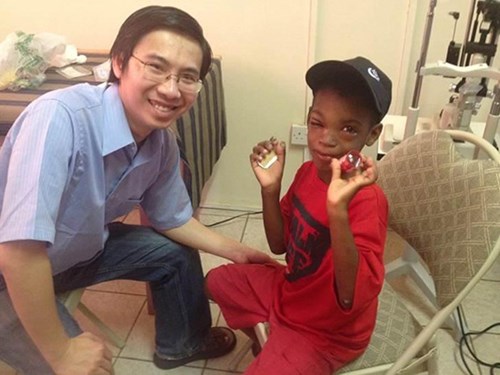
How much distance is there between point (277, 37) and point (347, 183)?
116 centimetres

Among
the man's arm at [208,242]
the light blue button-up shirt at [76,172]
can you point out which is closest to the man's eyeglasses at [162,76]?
the light blue button-up shirt at [76,172]

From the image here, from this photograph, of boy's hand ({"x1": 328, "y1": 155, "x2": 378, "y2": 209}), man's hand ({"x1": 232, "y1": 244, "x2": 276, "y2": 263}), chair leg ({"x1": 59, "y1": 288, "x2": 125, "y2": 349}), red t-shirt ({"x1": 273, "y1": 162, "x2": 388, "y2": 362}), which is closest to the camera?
boy's hand ({"x1": 328, "y1": 155, "x2": 378, "y2": 209})

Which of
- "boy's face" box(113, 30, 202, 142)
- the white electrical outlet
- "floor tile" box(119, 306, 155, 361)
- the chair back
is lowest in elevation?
"floor tile" box(119, 306, 155, 361)

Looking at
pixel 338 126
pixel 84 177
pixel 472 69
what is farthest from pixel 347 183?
pixel 472 69

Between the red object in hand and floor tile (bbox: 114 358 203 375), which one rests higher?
the red object in hand

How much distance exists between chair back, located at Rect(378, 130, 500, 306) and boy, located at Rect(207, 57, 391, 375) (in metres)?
0.17

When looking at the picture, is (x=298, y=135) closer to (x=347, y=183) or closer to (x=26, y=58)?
(x=26, y=58)

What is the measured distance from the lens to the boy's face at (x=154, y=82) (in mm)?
954

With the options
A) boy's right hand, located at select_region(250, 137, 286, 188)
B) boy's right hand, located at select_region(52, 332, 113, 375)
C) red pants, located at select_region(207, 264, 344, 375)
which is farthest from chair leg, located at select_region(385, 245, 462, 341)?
boy's right hand, located at select_region(52, 332, 113, 375)

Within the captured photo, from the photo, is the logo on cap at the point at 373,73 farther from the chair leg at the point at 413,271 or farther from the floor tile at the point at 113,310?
the floor tile at the point at 113,310

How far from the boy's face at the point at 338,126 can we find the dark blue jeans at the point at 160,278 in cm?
55

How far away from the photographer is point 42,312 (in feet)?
3.11

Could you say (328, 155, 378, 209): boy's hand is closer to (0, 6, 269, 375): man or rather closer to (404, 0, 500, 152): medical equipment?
(0, 6, 269, 375): man

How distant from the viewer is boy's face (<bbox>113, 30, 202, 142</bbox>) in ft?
3.13
